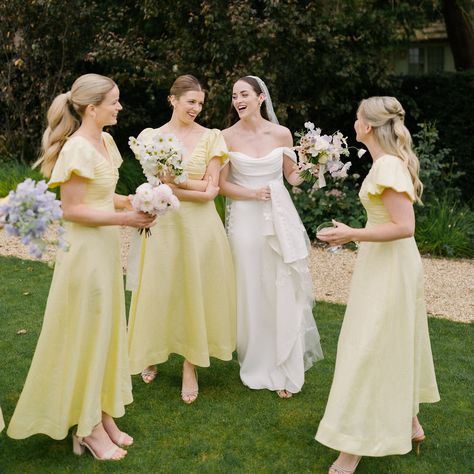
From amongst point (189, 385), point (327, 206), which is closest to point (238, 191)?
point (189, 385)

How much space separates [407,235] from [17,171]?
1000cm

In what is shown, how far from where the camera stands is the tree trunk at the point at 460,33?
14047 mm

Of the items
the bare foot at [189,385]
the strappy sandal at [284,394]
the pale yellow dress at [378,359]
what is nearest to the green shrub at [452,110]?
the strappy sandal at [284,394]

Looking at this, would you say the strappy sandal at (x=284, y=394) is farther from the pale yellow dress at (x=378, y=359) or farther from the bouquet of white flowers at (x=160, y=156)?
the bouquet of white flowers at (x=160, y=156)

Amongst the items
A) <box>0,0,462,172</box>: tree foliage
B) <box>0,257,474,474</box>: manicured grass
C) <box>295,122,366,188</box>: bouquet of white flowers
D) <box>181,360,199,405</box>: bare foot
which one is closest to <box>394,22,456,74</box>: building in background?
<box>0,0,462,172</box>: tree foliage

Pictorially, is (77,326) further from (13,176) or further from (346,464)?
(13,176)

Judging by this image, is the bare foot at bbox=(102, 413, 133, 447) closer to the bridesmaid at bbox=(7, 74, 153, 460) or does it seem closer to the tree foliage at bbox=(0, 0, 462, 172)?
the bridesmaid at bbox=(7, 74, 153, 460)

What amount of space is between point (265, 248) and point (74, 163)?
192 cm

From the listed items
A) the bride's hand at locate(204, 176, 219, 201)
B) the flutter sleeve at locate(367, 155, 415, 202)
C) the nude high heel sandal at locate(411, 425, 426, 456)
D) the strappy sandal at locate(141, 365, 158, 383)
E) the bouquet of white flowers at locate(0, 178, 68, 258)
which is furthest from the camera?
the strappy sandal at locate(141, 365, 158, 383)

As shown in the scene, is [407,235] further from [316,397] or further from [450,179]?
[450,179]

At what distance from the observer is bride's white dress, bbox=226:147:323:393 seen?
17.2 ft

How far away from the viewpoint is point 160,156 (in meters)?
4.59

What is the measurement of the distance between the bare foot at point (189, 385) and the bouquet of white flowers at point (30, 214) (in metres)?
2.51

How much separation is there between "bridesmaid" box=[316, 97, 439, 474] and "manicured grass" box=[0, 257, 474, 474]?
46cm
